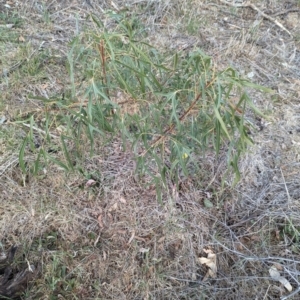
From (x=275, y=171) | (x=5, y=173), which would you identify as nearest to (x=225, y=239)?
(x=275, y=171)

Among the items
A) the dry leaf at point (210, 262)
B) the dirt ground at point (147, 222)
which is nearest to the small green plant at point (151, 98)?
the dirt ground at point (147, 222)

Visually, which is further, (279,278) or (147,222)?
(147,222)

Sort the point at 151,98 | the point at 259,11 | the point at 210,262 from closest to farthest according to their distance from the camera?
the point at 151,98, the point at 210,262, the point at 259,11

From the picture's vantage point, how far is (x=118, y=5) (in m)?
3.03

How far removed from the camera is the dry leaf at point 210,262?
190 cm

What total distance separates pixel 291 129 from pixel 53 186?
1.54m

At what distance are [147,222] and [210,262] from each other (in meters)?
0.39

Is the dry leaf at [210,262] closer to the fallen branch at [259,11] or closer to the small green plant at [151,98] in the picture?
the small green plant at [151,98]

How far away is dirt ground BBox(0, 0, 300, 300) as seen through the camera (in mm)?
1836

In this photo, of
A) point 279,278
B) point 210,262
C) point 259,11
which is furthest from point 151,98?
point 259,11

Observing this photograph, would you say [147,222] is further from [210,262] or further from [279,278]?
[279,278]

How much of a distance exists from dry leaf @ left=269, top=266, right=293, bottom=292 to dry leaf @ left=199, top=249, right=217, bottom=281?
277mm

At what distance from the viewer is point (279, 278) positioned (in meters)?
1.85

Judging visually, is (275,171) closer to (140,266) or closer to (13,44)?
(140,266)
